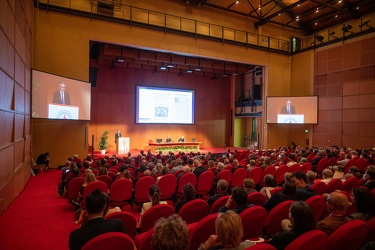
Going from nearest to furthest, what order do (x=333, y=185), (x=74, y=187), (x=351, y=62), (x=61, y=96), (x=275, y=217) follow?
(x=275, y=217) < (x=333, y=185) < (x=74, y=187) < (x=61, y=96) < (x=351, y=62)

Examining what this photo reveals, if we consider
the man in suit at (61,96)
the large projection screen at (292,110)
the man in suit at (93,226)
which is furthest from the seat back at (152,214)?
the large projection screen at (292,110)

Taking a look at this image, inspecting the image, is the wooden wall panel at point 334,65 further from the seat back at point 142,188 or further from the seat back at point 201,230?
the seat back at point 201,230

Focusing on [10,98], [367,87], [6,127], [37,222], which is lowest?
[37,222]

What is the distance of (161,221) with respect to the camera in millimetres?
1647

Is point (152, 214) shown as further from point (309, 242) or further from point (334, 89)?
point (334, 89)

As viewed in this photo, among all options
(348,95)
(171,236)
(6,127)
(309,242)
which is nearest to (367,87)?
(348,95)

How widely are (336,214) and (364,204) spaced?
0.49 meters

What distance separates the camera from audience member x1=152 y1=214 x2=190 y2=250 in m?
1.52

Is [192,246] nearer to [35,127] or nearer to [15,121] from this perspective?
[15,121]

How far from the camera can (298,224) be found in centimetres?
220

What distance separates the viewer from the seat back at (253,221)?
2.70m

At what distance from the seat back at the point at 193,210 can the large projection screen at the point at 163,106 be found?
13127 mm

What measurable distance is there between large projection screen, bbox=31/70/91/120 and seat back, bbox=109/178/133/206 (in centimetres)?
564

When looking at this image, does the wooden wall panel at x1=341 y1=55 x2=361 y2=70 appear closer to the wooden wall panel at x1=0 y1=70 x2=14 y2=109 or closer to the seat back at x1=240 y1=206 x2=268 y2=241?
the seat back at x1=240 y1=206 x2=268 y2=241
